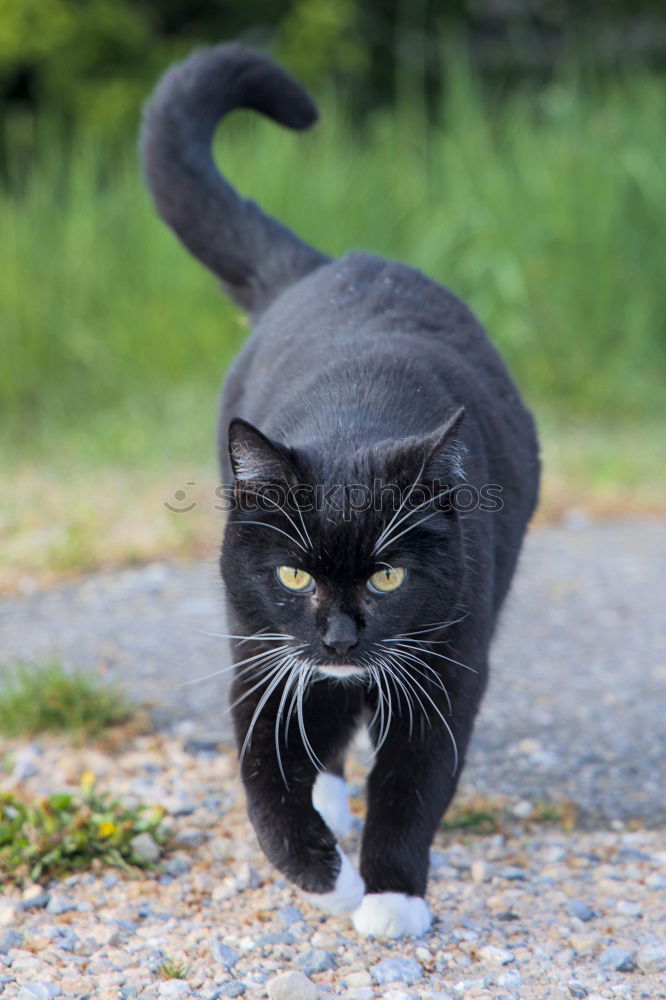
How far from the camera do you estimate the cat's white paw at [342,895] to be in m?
1.96

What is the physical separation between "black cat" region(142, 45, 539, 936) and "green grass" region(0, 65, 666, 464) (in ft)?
10.7

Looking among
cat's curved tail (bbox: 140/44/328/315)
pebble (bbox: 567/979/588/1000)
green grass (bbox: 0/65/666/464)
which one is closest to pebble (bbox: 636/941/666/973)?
pebble (bbox: 567/979/588/1000)

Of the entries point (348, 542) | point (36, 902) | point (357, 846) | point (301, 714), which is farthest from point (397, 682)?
point (36, 902)

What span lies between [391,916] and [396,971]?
5.0 inches

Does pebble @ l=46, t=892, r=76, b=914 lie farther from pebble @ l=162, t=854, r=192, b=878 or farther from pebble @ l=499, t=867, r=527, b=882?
pebble @ l=499, t=867, r=527, b=882

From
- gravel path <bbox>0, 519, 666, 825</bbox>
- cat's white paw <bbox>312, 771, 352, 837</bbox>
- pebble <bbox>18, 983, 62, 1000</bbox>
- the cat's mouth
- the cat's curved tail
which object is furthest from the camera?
the cat's curved tail

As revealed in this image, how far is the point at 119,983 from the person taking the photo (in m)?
1.75

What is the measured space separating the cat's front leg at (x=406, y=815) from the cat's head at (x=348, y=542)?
19 cm

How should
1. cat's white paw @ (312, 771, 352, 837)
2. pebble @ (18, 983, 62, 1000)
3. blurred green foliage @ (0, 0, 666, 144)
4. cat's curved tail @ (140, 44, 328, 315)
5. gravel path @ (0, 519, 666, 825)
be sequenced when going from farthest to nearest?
blurred green foliage @ (0, 0, 666, 144), cat's curved tail @ (140, 44, 328, 315), gravel path @ (0, 519, 666, 825), cat's white paw @ (312, 771, 352, 837), pebble @ (18, 983, 62, 1000)

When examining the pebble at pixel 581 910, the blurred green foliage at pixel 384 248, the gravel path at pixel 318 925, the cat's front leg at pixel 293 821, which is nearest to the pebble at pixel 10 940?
the gravel path at pixel 318 925

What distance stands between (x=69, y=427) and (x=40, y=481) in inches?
46.8

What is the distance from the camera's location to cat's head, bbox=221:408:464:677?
1851 millimetres

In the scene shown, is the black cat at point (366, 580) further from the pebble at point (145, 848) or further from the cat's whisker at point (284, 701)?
the pebble at point (145, 848)

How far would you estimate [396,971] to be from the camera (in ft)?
5.96
